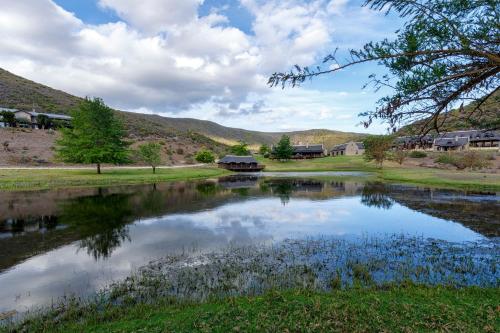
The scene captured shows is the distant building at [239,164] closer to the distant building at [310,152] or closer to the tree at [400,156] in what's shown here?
the tree at [400,156]

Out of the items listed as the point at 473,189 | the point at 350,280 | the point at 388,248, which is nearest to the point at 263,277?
the point at 350,280

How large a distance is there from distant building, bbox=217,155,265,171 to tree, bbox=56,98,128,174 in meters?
38.4

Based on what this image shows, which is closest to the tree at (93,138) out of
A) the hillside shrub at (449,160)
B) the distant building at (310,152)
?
the hillside shrub at (449,160)

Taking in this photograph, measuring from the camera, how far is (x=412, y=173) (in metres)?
63.2

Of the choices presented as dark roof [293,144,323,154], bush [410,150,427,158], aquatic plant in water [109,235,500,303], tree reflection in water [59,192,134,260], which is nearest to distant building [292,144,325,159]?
dark roof [293,144,323,154]

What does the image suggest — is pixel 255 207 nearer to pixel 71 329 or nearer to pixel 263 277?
pixel 263 277

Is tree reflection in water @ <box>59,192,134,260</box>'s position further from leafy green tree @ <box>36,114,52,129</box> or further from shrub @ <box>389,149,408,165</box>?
shrub @ <box>389,149,408,165</box>

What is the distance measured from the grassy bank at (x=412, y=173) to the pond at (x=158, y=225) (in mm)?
10357

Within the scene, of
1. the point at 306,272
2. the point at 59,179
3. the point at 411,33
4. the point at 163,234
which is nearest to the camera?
the point at 411,33

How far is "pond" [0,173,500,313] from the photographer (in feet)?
39.9

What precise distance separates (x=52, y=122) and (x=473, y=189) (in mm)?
105767

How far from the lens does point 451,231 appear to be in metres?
18.6

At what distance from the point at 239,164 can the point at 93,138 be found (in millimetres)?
46400

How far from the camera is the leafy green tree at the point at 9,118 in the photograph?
3155 inches
